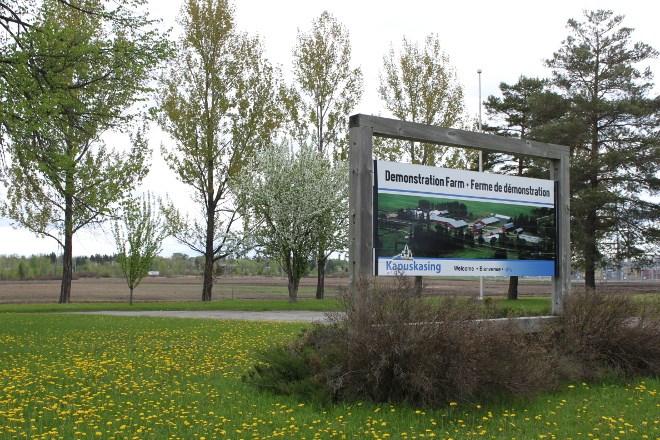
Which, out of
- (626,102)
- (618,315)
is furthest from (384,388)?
(626,102)

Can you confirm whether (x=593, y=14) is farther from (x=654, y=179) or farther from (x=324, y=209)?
(x=324, y=209)

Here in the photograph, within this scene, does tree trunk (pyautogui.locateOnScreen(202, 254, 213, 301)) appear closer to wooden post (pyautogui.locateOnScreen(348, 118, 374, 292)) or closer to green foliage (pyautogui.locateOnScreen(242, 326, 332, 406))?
green foliage (pyautogui.locateOnScreen(242, 326, 332, 406))

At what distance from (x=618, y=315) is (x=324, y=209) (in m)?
24.1

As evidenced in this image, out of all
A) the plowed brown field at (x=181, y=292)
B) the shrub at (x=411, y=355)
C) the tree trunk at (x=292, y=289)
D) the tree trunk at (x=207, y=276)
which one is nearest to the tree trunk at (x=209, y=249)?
the tree trunk at (x=207, y=276)

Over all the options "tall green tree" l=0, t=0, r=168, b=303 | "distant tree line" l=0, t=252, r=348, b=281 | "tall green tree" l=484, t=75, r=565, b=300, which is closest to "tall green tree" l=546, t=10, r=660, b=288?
"tall green tree" l=484, t=75, r=565, b=300

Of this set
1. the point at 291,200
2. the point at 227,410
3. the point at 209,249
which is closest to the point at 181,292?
the point at 209,249

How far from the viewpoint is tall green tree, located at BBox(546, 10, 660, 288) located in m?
33.8

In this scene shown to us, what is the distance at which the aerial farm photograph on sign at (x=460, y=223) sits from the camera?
8406mm

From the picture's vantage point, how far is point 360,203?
314 inches

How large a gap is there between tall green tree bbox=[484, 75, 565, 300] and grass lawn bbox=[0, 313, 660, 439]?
2746cm

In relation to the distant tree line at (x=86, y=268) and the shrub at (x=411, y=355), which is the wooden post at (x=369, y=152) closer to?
the shrub at (x=411, y=355)

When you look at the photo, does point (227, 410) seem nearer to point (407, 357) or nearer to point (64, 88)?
point (407, 357)

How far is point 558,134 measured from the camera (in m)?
34.0

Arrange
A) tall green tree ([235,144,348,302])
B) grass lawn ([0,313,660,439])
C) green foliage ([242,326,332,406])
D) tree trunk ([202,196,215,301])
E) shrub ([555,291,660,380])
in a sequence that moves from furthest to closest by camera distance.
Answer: tree trunk ([202,196,215,301]) < tall green tree ([235,144,348,302]) < shrub ([555,291,660,380]) < green foliage ([242,326,332,406]) < grass lawn ([0,313,660,439])
